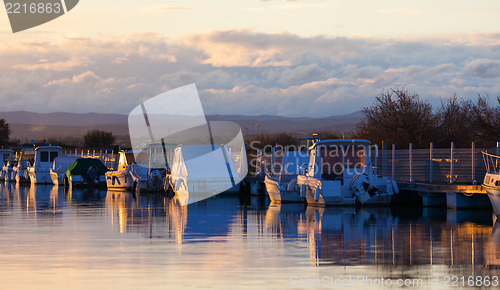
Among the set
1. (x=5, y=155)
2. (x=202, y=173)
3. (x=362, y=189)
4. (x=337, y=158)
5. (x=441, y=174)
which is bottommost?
(x=362, y=189)

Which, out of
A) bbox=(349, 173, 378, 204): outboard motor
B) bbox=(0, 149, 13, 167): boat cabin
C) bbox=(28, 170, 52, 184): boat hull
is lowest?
bbox=(28, 170, 52, 184): boat hull

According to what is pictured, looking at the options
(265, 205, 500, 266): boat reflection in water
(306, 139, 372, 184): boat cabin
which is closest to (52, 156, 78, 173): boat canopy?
(306, 139, 372, 184): boat cabin

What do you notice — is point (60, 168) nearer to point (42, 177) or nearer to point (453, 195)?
point (42, 177)

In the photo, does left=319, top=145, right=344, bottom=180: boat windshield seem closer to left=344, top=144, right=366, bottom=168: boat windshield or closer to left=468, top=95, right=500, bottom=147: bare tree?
left=344, top=144, right=366, bottom=168: boat windshield

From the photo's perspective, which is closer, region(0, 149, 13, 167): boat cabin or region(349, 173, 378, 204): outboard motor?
region(349, 173, 378, 204): outboard motor

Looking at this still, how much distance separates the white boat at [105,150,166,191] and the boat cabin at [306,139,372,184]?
16.8m

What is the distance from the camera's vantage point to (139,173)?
5319 centimetres

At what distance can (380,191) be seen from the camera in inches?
1371

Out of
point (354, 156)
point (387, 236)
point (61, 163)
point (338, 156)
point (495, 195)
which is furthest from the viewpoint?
point (61, 163)

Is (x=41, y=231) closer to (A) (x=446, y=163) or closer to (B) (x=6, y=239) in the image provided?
(B) (x=6, y=239)

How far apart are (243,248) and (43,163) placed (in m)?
54.3

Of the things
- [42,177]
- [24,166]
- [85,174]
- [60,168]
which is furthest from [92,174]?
[24,166]

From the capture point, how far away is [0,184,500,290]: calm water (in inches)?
587

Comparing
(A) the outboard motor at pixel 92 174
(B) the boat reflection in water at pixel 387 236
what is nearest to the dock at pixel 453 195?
(B) the boat reflection in water at pixel 387 236
